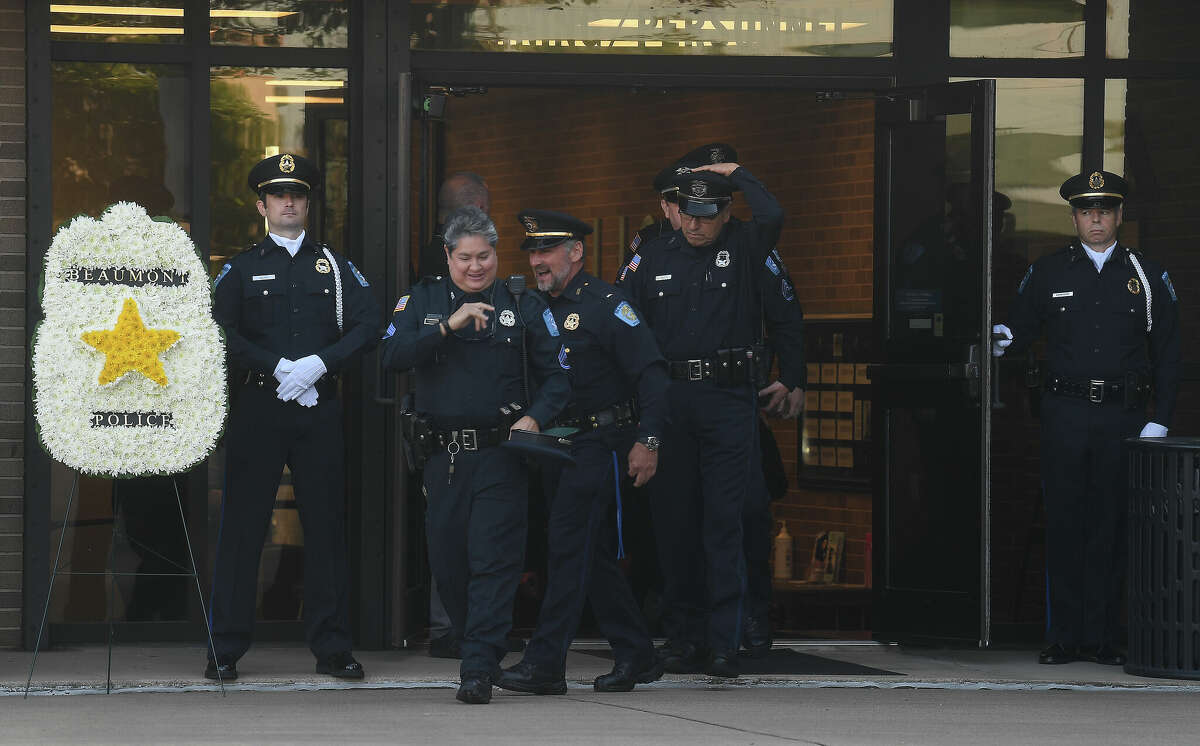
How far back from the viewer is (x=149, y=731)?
236 inches

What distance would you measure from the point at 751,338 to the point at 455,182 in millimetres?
1486

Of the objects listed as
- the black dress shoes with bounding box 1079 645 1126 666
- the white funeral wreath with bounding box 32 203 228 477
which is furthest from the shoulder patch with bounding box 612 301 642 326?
the black dress shoes with bounding box 1079 645 1126 666

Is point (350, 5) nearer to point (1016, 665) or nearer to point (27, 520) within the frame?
point (27, 520)

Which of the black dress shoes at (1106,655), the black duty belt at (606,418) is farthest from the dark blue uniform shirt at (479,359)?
the black dress shoes at (1106,655)

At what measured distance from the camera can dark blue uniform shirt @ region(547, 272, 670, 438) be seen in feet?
22.4

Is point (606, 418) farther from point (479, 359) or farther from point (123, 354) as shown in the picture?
point (123, 354)

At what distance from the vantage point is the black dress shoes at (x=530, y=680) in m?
6.73

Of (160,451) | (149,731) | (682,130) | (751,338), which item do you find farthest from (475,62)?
(682,130)

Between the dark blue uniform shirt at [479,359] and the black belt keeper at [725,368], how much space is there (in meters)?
0.81

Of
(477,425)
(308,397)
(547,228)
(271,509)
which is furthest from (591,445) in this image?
(271,509)

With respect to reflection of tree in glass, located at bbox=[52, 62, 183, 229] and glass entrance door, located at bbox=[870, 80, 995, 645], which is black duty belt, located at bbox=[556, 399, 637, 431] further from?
reflection of tree in glass, located at bbox=[52, 62, 183, 229]

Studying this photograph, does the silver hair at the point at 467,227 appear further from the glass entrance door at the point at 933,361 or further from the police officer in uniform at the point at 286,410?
the glass entrance door at the point at 933,361

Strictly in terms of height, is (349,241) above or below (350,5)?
below

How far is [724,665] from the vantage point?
7109 millimetres
